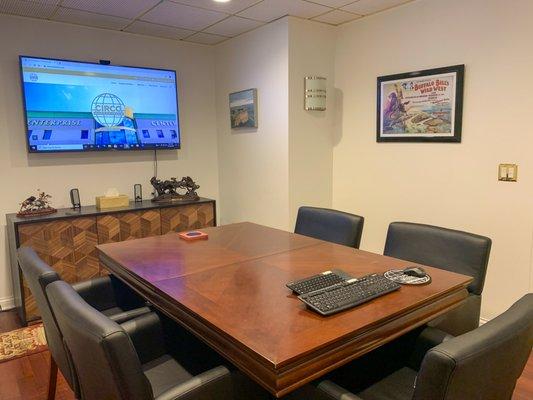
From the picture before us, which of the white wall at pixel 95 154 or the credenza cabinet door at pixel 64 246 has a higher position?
the white wall at pixel 95 154

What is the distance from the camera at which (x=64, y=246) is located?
314cm

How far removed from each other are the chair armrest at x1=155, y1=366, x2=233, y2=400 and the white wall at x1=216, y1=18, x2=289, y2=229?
7.87 ft

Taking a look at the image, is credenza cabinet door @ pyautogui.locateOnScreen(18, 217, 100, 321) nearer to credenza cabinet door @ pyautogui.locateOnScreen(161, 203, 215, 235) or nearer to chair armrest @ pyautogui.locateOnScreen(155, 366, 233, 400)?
credenza cabinet door @ pyautogui.locateOnScreen(161, 203, 215, 235)

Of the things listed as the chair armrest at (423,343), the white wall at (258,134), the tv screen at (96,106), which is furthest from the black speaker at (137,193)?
the chair armrest at (423,343)

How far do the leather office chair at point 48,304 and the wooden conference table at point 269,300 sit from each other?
159mm

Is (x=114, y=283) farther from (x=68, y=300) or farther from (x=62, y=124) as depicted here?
(x=62, y=124)

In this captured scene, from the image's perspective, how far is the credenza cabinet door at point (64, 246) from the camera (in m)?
3.00

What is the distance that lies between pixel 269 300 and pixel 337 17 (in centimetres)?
284

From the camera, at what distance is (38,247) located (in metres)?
3.02

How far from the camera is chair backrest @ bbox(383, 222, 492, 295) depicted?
6.29 feet

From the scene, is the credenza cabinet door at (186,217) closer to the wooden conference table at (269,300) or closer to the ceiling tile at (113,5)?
the wooden conference table at (269,300)

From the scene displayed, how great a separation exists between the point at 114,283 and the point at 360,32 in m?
2.86

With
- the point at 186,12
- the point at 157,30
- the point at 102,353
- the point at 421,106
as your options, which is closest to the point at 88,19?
the point at 157,30

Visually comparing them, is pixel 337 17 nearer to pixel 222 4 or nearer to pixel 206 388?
pixel 222 4
